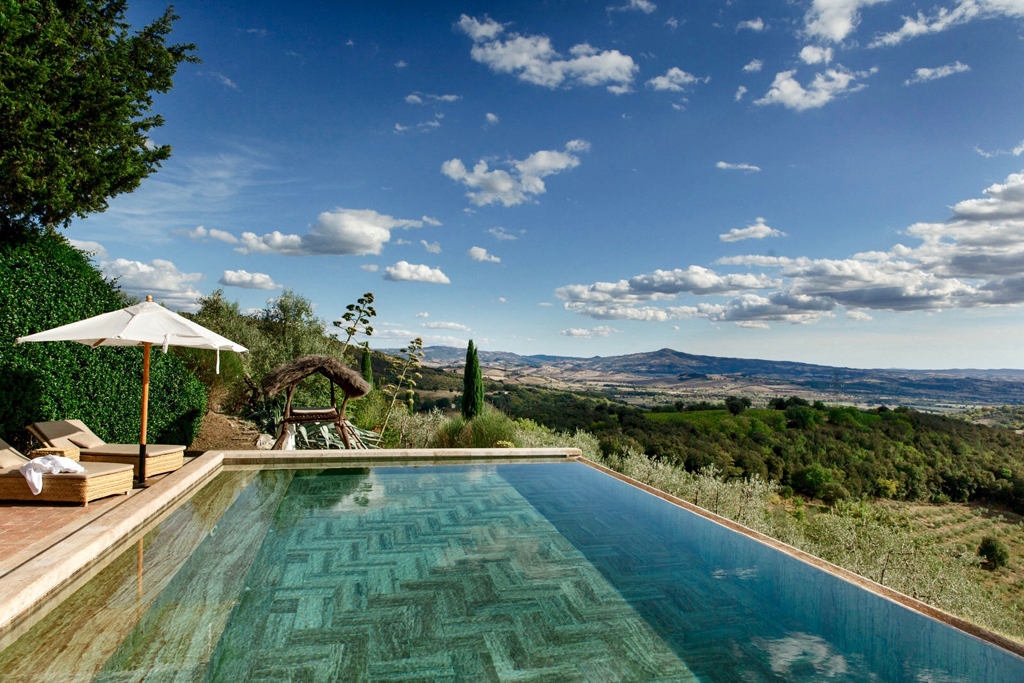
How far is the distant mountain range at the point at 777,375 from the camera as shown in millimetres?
74438

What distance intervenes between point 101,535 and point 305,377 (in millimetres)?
4331

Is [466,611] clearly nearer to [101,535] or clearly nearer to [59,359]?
[101,535]

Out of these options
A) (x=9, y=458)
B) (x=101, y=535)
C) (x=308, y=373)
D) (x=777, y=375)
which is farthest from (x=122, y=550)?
(x=777, y=375)

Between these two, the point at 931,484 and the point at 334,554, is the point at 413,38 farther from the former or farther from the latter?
the point at 931,484

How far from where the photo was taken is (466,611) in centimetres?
306

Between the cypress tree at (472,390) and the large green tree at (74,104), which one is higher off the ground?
the large green tree at (74,104)

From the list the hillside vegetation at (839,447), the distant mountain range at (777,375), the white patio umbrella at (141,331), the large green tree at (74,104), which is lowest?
the hillside vegetation at (839,447)

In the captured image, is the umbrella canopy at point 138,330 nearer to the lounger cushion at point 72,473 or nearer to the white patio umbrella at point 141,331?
the white patio umbrella at point 141,331

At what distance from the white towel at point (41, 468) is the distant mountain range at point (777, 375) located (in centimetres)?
4881

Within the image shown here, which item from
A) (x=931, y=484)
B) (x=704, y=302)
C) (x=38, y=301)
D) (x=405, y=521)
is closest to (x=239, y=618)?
(x=405, y=521)

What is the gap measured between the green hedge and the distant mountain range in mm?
46008

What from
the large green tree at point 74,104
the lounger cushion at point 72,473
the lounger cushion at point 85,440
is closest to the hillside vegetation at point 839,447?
the large green tree at point 74,104

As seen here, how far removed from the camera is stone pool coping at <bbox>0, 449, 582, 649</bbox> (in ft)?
8.79

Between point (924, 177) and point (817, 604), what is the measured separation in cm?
2496
